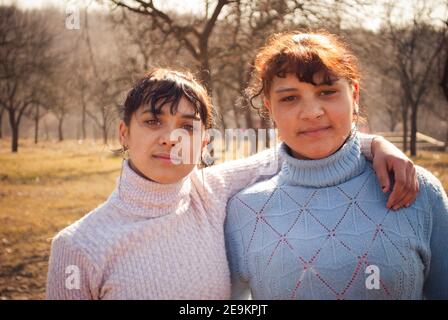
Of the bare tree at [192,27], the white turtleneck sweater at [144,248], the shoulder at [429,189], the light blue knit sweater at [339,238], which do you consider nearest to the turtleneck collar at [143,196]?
the white turtleneck sweater at [144,248]

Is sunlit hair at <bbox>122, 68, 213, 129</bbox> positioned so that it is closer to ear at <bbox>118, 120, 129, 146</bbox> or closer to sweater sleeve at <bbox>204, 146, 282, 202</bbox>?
ear at <bbox>118, 120, 129, 146</bbox>

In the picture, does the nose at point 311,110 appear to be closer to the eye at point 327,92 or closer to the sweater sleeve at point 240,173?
the eye at point 327,92

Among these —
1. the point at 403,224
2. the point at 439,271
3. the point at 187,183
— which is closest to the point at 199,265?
the point at 187,183

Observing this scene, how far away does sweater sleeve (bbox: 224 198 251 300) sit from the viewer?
1.93 metres

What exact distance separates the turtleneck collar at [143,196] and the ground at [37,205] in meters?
0.69

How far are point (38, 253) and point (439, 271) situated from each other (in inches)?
202

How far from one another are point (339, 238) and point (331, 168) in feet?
1.13

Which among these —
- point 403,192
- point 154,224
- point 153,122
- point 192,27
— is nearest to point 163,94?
point 153,122

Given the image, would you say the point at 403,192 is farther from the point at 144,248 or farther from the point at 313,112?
the point at 144,248

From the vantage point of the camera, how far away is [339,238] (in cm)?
173

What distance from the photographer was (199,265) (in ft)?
5.86

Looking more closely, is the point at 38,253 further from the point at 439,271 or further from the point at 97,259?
the point at 439,271

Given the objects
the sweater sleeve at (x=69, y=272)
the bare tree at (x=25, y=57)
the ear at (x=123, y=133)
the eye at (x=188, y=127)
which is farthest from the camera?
the bare tree at (x=25, y=57)

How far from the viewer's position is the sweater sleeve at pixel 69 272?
5.35 feet
